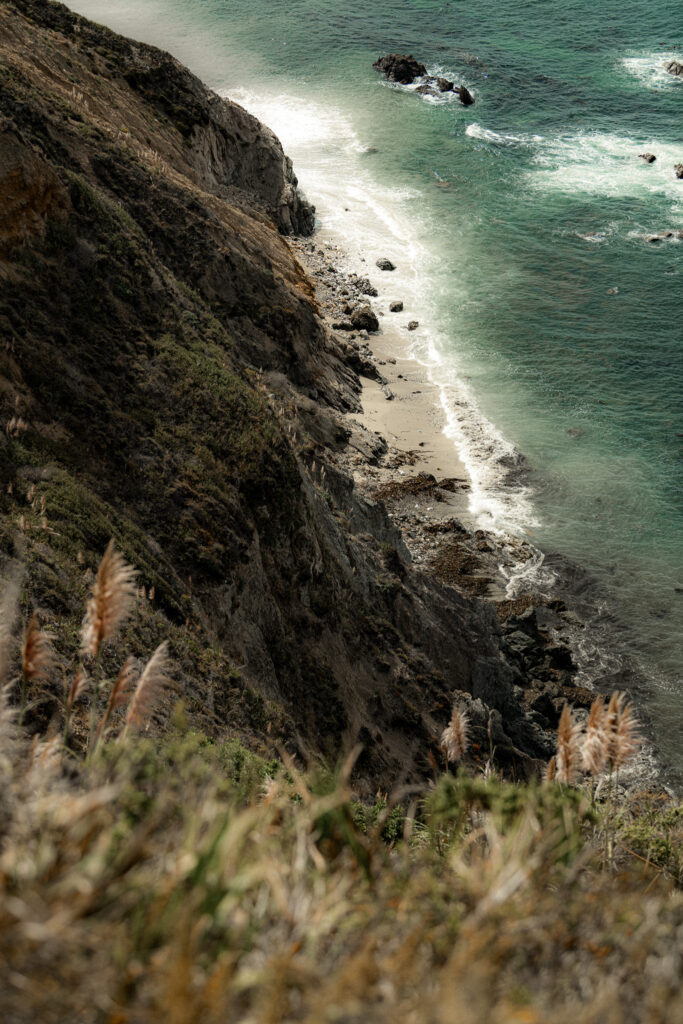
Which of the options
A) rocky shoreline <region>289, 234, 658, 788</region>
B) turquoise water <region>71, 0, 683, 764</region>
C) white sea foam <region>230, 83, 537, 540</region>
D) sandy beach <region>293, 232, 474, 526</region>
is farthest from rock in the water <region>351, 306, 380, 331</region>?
turquoise water <region>71, 0, 683, 764</region>

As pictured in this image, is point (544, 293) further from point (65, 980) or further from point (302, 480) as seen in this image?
point (65, 980)

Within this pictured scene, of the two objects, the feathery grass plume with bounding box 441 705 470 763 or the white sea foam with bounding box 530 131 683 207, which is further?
the white sea foam with bounding box 530 131 683 207

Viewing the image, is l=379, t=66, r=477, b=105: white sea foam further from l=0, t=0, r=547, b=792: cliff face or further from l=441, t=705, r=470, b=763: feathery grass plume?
l=441, t=705, r=470, b=763: feathery grass plume

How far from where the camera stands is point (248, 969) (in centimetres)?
318

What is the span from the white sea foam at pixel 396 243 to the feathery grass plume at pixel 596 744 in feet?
73.2

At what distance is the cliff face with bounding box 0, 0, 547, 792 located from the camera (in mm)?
12719

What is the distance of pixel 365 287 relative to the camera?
1585 inches

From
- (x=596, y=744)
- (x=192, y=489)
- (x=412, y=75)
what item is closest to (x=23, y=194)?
(x=192, y=489)

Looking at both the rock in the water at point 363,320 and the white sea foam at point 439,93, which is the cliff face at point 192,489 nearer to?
the rock in the water at point 363,320

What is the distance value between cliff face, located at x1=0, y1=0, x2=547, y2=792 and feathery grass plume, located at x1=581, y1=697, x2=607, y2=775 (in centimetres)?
587

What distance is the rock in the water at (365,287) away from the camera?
132ft

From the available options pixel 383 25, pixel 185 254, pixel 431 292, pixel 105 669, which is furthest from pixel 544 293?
pixel 383 25

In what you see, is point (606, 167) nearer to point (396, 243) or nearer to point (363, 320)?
point (396, 243)

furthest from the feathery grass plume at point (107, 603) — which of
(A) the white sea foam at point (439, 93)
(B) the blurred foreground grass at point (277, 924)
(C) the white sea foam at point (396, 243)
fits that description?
(A) the white sea foam at point (439, 93)
